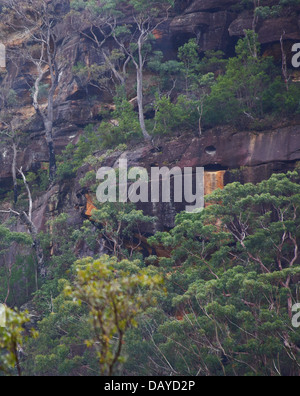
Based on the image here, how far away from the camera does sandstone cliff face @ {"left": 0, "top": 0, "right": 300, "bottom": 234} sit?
17359 millimetres

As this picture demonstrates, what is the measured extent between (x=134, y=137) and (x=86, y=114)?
21.7ft

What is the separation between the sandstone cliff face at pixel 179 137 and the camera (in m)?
17.4

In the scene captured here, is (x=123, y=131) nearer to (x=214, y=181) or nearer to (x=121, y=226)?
(x=121, y=226)

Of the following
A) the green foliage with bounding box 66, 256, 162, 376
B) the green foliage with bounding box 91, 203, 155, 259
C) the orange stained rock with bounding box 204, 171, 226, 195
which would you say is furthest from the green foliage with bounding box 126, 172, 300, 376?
the green foliage with bounding box 66, 256, 162, 376

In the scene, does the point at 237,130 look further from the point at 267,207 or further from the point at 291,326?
the point at 291,326

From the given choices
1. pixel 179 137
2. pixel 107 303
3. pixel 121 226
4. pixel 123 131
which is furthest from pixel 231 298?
pixel 123 131

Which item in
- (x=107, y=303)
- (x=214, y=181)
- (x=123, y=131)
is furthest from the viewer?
(x=123, y=131)

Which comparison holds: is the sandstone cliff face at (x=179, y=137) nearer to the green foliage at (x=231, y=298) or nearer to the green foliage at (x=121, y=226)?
the green foliage at (x=121, y=226)

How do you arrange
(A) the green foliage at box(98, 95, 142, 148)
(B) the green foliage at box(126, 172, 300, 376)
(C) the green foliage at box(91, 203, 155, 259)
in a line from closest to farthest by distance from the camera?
(B) the green foliage at box(126, 172, 300, 376)
(C) the green foliage at box(91, 203, 155, 259)
(A) the green foliage at box(98, 95, 142, 148)

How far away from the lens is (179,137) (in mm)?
19828

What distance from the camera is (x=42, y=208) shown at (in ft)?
74.5

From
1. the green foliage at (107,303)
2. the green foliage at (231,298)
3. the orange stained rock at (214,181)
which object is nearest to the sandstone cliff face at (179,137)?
the orange stained rock at (214,181)

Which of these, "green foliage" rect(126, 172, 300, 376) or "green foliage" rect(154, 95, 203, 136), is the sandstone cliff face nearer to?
"green foliage" rect(154, 95, 203, 136)

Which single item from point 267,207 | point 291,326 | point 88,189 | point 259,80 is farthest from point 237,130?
point 291,326
